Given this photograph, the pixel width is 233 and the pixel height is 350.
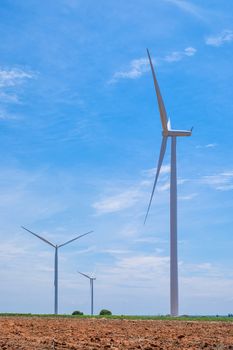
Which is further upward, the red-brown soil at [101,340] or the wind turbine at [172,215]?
the wind turbine at [172,215]

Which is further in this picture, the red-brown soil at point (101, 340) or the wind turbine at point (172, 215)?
the wind turbine at point (172, 215)

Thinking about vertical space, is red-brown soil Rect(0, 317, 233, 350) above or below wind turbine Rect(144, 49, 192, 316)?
below

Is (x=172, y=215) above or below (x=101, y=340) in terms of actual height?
above

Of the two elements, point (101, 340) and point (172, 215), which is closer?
point (101, 340)

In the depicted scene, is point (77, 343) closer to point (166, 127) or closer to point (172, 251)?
point (172, 251)

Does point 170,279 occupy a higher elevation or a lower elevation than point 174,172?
lower

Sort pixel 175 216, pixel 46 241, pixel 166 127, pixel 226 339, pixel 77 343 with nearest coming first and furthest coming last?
pixel 77 343
pixel 226 339
pixel 175 216
pixel 166 127
pixel 46 241

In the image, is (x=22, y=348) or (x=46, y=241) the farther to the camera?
(x=46, y=241)

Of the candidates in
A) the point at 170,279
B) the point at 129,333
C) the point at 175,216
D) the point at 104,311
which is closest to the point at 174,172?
the point at 175,216

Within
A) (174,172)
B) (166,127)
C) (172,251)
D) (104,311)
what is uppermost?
(166,127)

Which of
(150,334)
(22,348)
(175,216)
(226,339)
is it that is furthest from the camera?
(175,216)

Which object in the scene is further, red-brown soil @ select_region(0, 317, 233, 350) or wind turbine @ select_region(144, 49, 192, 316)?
wind turbine @ select_region(144, 49, 192, 316)

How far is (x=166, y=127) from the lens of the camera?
64.4 meters

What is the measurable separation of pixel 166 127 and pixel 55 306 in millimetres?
23083
